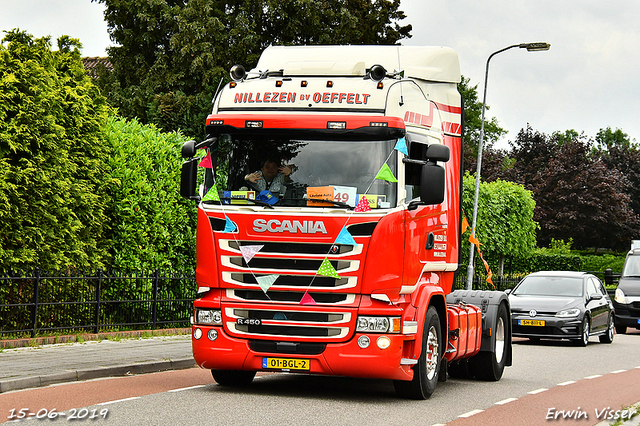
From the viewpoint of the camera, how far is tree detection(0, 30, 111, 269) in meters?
13.8

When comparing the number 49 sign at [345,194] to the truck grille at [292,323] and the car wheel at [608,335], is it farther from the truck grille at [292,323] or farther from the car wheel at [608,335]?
the car wheel at [608,335]

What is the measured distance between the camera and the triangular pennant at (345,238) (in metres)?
8.95

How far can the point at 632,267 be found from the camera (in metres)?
24.7

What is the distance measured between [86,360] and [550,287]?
1230 centimetres

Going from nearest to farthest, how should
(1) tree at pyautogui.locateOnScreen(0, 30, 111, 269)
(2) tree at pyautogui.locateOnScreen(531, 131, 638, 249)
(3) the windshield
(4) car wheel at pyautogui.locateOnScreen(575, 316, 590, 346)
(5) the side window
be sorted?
1. (3) the windshield
2. (1) tree at pyautogui.locateOnScreen(0, 30, 111, 269)
3. (4) car wheel at pyautogui.locateOnScreen(575, 316, 590, 346)
4. (5) the side window
5. (2) tree at pyautogui.locateOnScreen(531, 131, 638, 249)

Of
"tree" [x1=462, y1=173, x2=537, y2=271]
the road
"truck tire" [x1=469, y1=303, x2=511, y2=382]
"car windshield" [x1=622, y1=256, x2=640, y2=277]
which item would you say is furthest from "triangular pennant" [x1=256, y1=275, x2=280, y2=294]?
"tree" [x1=462, y1=173, x2=537, y2=271]

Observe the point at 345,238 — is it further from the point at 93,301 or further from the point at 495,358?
the point at 93,301

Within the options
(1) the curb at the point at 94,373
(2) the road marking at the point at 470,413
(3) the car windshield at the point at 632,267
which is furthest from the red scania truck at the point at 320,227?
(3) the car windshield at the point at 632,267

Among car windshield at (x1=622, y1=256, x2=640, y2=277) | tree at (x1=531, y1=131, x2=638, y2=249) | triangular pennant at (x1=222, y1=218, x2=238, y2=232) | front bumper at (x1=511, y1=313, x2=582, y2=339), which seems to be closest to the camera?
triangular pennant at (x1=222, y1=218, x2=238, y2=232)

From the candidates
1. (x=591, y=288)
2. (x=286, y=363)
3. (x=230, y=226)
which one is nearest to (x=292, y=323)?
(x=286, y=363)

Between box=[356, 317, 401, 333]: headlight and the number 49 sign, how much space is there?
126 cm

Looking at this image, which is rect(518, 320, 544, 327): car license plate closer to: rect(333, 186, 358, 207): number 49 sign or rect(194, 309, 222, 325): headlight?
rect(333, 186, 358, 207): number 49 sign

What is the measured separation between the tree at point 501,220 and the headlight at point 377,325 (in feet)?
72.2

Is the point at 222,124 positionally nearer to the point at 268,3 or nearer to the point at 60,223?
the point at 60,223
